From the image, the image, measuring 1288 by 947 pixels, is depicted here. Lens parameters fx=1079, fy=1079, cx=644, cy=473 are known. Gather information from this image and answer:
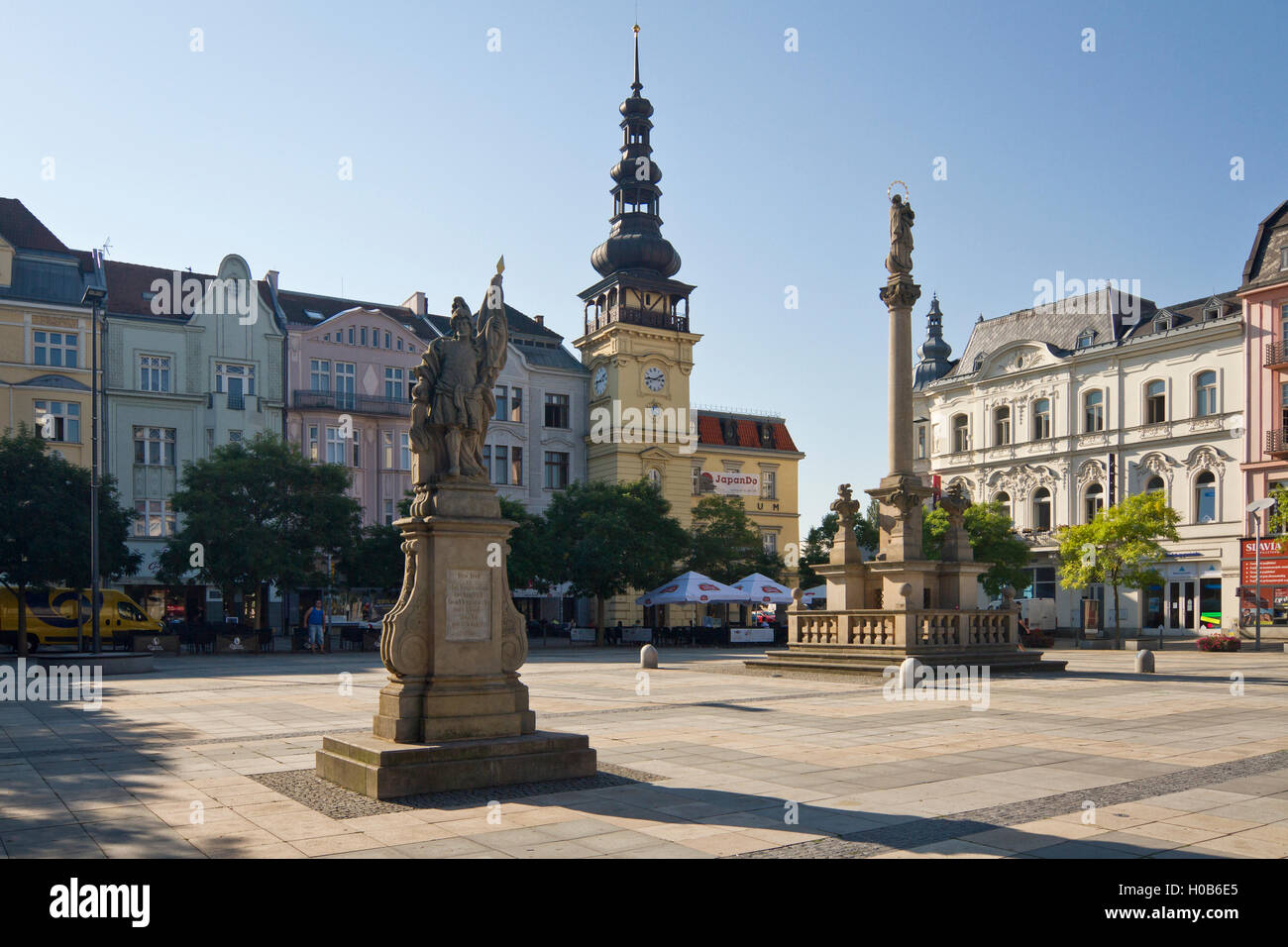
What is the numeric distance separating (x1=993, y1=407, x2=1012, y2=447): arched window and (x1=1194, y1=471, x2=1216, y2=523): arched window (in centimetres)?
1082

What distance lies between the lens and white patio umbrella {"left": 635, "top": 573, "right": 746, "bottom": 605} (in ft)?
125

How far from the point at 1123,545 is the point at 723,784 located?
36630 millimetres

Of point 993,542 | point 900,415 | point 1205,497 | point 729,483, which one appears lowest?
point 993,542

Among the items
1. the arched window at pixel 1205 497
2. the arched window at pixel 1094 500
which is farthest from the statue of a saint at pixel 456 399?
the arched window at pixel 1094 500

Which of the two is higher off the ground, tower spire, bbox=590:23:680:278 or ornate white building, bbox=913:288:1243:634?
tower spire, bbox=590:23:680:278

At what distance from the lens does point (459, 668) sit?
9.48 meters

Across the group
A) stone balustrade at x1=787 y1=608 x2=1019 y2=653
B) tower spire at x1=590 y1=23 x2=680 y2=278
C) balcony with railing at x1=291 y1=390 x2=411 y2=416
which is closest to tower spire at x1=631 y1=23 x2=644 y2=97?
tower spire at x1=590 y1=23 x2=680 y2=278

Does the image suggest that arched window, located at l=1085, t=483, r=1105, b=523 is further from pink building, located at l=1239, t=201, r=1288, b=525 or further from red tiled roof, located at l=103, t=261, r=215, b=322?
red tiled roof, located at l=103, t=261, r=215, b=322

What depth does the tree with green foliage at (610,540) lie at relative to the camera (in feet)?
136

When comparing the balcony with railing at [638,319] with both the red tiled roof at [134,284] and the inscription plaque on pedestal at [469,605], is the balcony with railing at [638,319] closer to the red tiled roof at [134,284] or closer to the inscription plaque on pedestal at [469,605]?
the red tiled roof at [134,284]

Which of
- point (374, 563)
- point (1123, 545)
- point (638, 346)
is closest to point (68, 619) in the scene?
point (374, 563)

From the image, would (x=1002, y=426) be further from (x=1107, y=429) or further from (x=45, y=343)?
(x=45, y=343)
